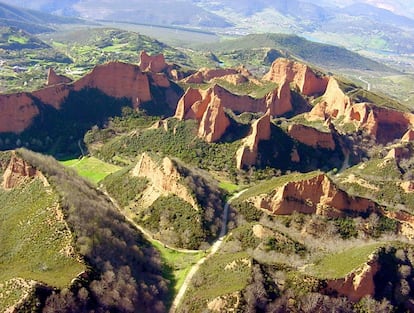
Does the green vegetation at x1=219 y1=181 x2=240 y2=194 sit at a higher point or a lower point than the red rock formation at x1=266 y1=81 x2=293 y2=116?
lower

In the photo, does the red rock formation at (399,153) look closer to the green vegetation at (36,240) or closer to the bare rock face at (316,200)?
the bare rock face at (316,200)

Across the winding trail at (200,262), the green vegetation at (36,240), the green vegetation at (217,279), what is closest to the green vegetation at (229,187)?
the winding trail at (200,262)

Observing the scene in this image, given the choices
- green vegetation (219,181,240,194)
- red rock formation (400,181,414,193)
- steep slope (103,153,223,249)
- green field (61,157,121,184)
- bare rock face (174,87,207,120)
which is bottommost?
green field (61,157,121,184)

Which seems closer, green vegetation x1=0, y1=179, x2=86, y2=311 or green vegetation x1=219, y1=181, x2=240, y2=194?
green vegetation x1=0, y1=179, x2=86, y2=311

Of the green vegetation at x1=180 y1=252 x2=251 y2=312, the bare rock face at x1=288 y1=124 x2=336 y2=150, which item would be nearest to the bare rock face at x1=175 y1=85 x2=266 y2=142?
the bare rock face at x1=288 y1=124 x2=336 y2=150

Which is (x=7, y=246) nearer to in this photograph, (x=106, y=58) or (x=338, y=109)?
(x=338, y=109)

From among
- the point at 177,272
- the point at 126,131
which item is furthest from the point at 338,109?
the point at 177,272

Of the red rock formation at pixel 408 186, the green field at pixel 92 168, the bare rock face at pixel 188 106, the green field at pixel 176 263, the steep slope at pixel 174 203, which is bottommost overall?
the green field at pixel 92 168

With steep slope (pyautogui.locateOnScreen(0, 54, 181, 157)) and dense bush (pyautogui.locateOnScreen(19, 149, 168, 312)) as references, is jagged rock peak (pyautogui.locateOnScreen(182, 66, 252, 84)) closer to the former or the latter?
steep slope (pyautogui.locateOnScreen(0, 54, 181, 157))
